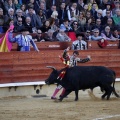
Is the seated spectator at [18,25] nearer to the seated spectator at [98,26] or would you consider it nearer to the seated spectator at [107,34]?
the seated spectator at [98,26]

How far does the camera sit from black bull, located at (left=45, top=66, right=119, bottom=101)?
12820mm

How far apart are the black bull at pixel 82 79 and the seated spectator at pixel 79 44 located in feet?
5.15

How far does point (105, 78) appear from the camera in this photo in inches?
514

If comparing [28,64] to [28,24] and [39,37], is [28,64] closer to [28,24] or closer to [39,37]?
[39,37]

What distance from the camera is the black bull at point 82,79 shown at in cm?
1282

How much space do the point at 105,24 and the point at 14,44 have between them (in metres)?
2.89

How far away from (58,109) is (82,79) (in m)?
2.05

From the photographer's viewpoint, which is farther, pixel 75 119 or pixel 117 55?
pixel 117 55

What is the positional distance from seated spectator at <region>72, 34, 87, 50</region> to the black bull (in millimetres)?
1570

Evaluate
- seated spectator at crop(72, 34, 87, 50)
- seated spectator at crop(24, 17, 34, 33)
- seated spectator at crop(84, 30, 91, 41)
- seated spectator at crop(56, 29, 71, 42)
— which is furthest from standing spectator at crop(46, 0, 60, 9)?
seated spectator at crop(24, 17, 34, 33)

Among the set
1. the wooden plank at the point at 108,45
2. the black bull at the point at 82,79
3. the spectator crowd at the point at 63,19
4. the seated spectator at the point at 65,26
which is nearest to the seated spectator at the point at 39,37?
the spectator crowd at the point at 63,19

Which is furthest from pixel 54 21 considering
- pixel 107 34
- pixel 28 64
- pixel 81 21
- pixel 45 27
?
pixel 107 34

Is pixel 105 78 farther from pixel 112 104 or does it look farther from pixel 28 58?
pixel 28 58

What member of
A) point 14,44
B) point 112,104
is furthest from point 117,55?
point 112,104
